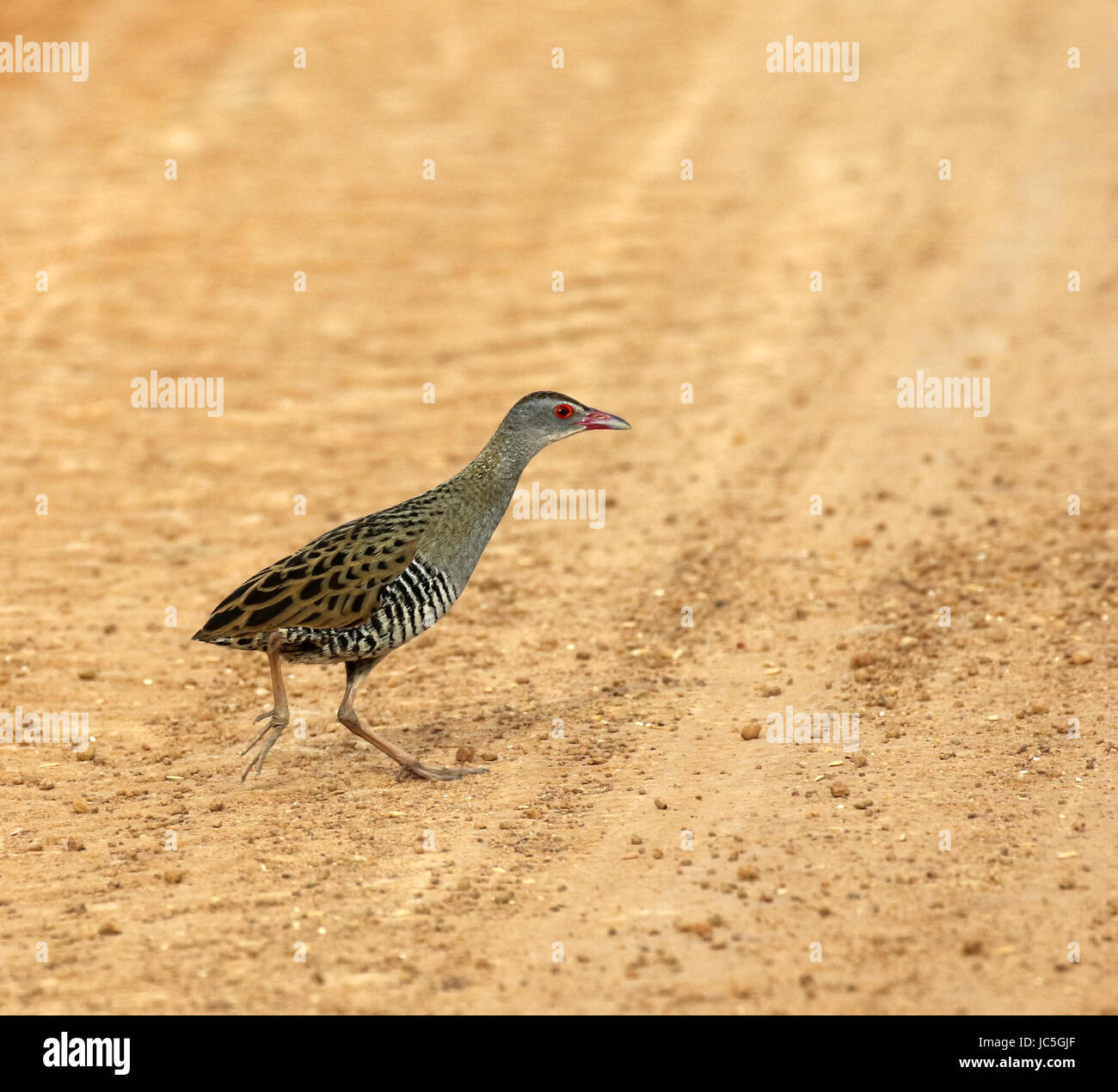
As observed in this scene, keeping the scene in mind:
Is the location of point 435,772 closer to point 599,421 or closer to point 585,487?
point 599,421

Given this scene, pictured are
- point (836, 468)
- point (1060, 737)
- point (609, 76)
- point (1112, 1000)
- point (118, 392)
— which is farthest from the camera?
point (609, 76)

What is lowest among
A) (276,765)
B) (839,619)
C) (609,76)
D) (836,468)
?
(276,765)

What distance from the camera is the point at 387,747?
768 centimetres

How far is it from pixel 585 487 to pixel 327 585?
5189 millimetres

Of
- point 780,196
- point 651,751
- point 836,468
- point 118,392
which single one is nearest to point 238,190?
point 118,392

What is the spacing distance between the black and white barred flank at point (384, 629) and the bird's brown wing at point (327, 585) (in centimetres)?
4

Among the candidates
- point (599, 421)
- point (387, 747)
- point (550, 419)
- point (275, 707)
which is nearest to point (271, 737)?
point (275, 707)

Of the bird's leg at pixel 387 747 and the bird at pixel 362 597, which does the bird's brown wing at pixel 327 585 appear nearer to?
the bird at pixel 362 597

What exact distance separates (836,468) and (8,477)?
7.05 m

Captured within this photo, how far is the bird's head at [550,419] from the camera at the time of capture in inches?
328

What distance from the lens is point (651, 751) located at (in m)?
7.85

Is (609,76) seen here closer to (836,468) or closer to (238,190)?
(238,190)

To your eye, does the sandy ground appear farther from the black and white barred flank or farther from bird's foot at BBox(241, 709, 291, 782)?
the black and white barred flank

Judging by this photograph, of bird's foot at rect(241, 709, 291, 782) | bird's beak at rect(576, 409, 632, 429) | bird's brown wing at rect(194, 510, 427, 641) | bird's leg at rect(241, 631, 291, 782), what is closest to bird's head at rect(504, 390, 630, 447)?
bird's beak at rect(576, 409, 632, 429)
